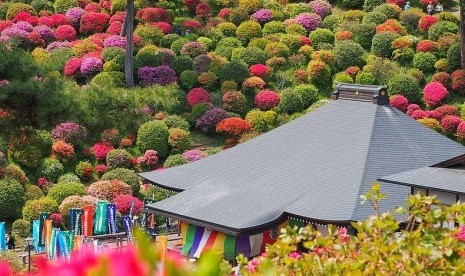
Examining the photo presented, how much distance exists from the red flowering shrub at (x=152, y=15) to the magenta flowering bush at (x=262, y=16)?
406 centimetres

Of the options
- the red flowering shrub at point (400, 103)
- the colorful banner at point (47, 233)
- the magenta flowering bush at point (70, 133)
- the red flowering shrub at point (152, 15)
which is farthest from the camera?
the red flowering shrub at point (152, 15)

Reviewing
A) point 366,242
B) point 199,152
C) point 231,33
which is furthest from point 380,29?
point 366,242

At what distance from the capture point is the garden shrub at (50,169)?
32125mm

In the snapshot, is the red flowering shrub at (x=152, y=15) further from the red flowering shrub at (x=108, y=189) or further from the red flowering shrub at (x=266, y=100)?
the red flowering shrub at (x=108, y=189)

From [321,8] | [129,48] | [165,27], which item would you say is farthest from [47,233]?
[321,8]

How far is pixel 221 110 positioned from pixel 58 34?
9131 mm

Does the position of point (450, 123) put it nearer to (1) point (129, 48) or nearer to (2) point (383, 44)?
(2) point (383, 44)

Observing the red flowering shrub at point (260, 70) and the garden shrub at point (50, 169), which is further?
the red flowering shrub at point (260, 70)

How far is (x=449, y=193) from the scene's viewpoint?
72.6 feet

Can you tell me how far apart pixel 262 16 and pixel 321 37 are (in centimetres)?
331

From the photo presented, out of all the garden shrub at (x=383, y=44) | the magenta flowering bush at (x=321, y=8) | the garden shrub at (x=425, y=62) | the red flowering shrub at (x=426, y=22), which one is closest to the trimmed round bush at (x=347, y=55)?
the garden shrub at (x=383, y=44)

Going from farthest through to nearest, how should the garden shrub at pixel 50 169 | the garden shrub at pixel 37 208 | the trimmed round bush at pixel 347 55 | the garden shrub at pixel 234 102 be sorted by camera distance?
the trimmed round bush at pixel 347 55, the garden shrub at pixel 234 102, the garden shrub at pixel 50 169, the garden shrub at pixel 37 208

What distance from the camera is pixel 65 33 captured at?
41312 mm

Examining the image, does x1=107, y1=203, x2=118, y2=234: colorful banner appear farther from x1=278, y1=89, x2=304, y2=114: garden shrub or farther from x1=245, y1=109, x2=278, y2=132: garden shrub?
x1=278, y1=89, x2=304, y2=114: garden shrub
